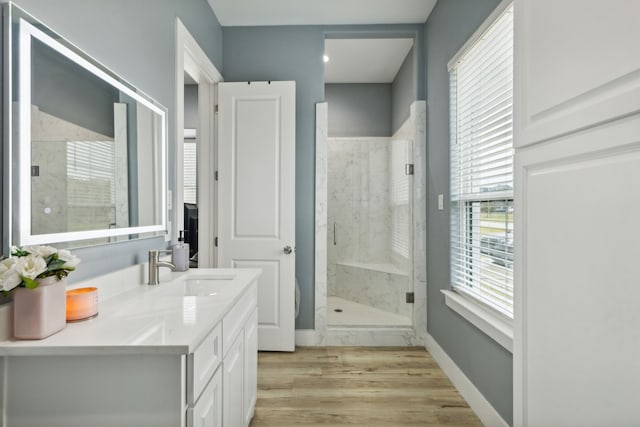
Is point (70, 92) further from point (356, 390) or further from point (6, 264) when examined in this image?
point (356, 390)

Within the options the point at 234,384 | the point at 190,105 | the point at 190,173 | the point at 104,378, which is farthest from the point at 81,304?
the point at 190,105

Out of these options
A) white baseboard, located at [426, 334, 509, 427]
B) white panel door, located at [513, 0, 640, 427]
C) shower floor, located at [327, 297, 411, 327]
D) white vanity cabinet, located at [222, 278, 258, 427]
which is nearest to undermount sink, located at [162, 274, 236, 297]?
white vanity cabinet, located at [222, 278, 258, 427]

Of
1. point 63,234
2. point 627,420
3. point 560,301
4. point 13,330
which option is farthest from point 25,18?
point 627,420

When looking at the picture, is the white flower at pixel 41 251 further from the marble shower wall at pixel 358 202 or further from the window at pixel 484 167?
the marble shower wall at pixel 358 202

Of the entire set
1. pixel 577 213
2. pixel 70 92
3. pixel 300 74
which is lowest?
pixel 577 213

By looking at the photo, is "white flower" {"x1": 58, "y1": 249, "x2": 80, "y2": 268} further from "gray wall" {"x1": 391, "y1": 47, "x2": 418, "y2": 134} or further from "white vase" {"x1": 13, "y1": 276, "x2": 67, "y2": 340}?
"gray wall" {"x1": 391, "y1": 47, "x2": 418, "y2": 134}

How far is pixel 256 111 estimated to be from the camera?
284 centimetres

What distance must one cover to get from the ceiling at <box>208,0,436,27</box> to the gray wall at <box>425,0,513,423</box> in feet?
0.65

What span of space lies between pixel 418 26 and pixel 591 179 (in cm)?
270

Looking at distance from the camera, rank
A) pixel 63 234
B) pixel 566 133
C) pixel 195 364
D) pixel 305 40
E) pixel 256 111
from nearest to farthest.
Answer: pixel 566 133, pixel 195 364, pixel 63 234, pixel 256 111, pixel 305 40

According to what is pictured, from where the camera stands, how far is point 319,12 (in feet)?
9.32

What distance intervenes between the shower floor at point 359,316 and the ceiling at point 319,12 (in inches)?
104

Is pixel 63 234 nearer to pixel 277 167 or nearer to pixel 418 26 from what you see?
pixel 277 167

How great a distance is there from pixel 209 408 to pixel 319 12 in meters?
2.85
